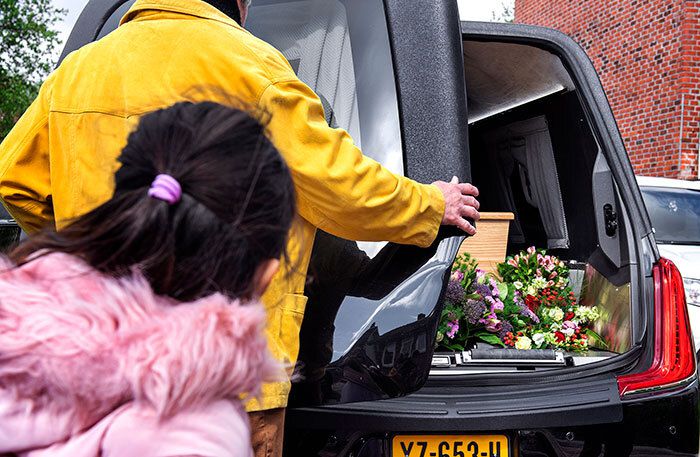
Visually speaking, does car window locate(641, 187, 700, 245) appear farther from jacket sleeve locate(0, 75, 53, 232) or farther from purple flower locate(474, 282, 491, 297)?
jacket sleeve locate(0, 75, 53, 232)

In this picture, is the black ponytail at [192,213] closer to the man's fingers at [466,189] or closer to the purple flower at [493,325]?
the man's fingers at [466,189]

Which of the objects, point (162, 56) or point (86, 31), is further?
point (86, 31)

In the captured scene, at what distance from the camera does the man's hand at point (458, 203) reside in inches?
83.7

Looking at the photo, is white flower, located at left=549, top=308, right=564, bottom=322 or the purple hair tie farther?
white flower, located at left=549, top=308, right=564, bottom=322

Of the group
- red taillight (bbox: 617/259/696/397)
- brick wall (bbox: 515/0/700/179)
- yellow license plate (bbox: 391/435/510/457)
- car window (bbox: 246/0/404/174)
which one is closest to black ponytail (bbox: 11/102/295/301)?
car window (bbox: 246/0/404/174)

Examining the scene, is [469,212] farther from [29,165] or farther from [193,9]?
[29,165]

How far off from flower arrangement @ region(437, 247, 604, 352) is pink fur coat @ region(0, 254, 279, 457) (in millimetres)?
2272

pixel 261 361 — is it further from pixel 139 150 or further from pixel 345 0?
pixel 345 0

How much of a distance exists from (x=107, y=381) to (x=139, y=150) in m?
0.31

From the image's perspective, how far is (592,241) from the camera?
4.01 meters

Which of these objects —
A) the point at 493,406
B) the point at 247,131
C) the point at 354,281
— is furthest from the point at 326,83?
the point at 247,131

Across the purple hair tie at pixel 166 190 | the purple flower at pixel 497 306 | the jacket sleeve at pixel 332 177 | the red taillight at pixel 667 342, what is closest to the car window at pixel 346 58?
the jacket sleeve at pixel 332 177

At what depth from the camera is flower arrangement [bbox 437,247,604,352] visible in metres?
3.50

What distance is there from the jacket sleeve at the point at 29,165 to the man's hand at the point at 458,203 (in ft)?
3.05
